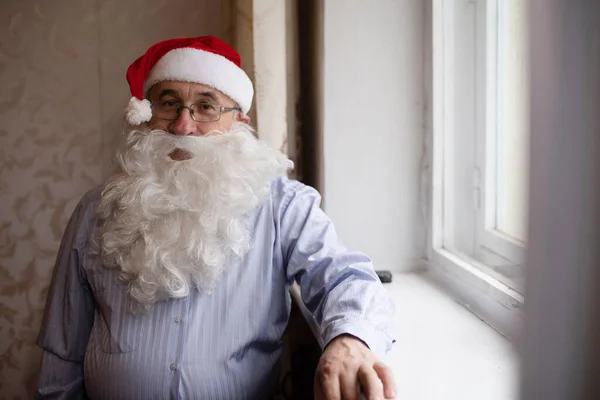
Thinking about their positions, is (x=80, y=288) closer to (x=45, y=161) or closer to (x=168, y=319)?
(x=168, y=319)

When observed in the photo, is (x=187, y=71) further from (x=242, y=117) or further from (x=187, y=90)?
(x=242, y=117)

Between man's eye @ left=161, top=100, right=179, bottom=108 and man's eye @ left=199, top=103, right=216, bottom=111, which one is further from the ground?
man's eye @ left=161, top=100, right=179, bottom=108

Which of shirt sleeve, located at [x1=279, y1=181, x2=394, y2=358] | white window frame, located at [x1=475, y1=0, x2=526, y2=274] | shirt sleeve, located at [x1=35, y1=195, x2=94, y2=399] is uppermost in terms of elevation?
white window frame, located at [x1=475, y1=0, x2=526, y2=274]

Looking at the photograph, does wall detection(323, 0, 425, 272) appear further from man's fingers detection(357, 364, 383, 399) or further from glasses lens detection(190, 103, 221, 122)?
man's fingers detection(357, 364, 383, 399)

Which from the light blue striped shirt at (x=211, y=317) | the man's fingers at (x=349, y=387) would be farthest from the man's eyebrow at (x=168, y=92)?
the man's fingers at (x=349, y=387)

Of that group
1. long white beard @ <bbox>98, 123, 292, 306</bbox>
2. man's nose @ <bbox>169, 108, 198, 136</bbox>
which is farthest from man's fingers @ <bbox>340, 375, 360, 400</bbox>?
man's nose @ <bbox>169, 108, 198, 136</bbox>

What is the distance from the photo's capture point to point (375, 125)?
1434 millimetres

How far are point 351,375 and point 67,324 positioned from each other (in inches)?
31.1

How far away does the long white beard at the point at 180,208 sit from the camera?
1069 millimetres

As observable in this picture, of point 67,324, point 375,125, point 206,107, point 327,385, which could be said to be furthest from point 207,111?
point 327,385

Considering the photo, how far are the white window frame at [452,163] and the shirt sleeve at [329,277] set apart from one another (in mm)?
366

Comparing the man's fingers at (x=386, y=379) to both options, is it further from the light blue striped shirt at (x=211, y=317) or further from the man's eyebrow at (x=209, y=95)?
the man's eyebrow at (x=209, y=95)

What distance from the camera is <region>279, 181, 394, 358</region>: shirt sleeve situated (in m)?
0.85

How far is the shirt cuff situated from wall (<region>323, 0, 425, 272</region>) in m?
0.62
